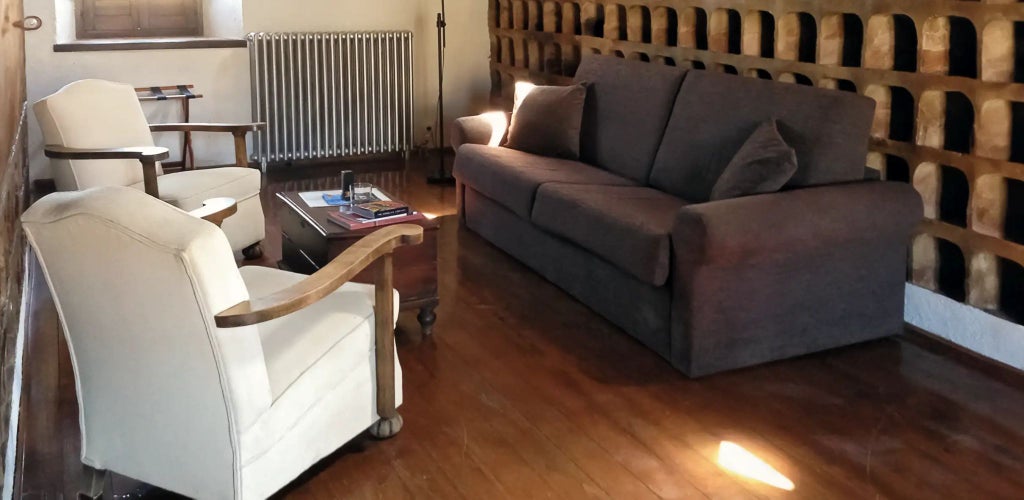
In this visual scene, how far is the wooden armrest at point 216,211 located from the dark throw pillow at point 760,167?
1694mm

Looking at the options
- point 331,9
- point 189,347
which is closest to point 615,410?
point 189,347

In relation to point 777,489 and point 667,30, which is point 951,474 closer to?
point 777,489

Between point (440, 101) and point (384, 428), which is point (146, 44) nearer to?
point (440, 101)

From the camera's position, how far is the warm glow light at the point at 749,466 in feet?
8.80

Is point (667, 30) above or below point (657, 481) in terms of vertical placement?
above

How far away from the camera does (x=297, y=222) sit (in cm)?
389

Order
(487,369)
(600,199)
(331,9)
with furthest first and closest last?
(331,9)
(600,199)
(487,369)

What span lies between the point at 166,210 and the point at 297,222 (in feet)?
5.44

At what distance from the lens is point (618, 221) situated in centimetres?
362

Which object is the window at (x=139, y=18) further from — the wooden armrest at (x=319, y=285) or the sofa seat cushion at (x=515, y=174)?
the wooden armrest at (x=319, y=285)

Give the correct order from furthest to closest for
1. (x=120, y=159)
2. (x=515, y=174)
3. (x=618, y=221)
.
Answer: (x=515, y=174) < (x=120, y=159) < (x=618, y=221)

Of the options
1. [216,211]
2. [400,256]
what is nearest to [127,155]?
[216,211]

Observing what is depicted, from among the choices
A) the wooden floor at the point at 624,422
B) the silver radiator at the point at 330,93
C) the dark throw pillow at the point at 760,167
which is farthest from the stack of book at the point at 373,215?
the silver radiator at the point at 330,93

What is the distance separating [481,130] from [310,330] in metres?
2.67
